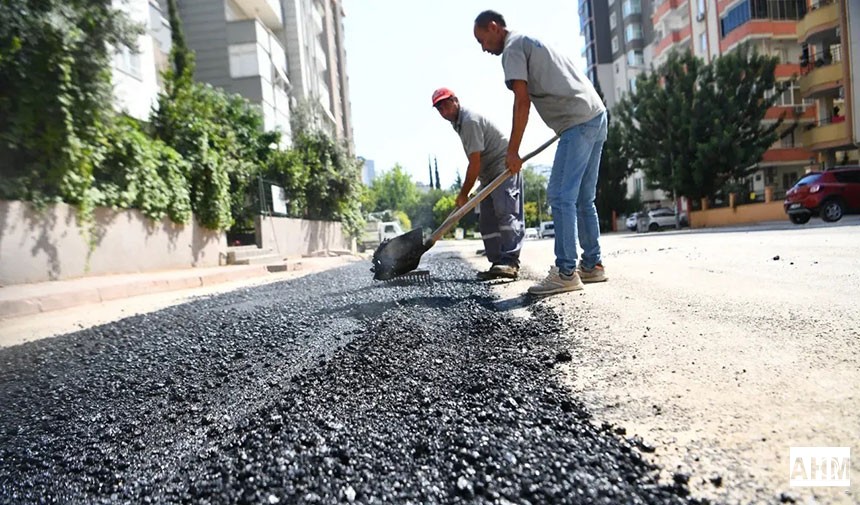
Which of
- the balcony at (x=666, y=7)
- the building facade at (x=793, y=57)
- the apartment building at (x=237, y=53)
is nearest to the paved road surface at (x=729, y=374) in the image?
the apartment building at (x=237, y=53)

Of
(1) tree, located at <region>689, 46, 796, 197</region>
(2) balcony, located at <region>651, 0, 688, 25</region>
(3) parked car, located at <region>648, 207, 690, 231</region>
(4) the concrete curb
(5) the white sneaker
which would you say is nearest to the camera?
(5) the white sneaker

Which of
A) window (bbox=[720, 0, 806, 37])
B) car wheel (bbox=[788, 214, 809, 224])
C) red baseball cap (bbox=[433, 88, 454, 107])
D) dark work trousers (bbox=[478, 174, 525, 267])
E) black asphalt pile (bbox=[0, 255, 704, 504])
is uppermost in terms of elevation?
window (bbox=[720, 0, 806, 37])

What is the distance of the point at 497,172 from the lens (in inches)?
197

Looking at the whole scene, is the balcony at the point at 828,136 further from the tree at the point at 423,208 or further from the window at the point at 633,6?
the tree at the point at 423,208

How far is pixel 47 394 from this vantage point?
215 centimetres

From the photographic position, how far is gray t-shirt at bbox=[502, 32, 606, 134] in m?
3.31

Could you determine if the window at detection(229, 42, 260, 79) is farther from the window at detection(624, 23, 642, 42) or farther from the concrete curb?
the window at detection(624, 23, 642, 42)

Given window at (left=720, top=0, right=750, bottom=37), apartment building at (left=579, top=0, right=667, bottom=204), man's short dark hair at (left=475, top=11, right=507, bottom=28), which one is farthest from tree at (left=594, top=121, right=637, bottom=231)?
man's short dark hair at (left=475, top=11, right=507, bottom=28)

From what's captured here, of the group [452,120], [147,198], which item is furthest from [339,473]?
[147,198]

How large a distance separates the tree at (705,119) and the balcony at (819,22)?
87.4 inches

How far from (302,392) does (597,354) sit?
111 cm

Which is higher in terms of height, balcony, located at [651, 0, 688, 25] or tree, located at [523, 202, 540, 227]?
balcony, located at [651, 0, 688, 25]

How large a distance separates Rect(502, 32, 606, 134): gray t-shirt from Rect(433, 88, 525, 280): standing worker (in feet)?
4.22

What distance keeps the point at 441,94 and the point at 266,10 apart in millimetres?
23404
